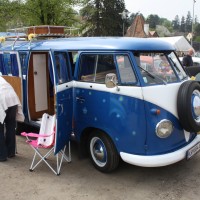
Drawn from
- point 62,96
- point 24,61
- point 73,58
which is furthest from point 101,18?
point 62,96

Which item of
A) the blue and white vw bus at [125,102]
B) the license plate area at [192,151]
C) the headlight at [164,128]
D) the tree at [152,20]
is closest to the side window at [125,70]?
the blue and white vw bus at [125,102]

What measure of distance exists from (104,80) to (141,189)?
169 cm

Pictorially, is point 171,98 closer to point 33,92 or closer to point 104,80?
point 104,80

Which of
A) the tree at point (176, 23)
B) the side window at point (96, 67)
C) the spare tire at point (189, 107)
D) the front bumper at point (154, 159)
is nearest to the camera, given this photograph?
the front bumper at point (154, 159)

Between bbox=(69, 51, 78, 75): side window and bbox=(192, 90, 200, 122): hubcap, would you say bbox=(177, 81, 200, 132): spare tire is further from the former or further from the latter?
bbox=(69, 51, 78, 75): side window

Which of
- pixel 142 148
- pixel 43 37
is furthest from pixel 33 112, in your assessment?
pixel 142 148

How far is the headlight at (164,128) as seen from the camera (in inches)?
169

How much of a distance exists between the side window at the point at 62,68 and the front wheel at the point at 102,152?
3.27 feet

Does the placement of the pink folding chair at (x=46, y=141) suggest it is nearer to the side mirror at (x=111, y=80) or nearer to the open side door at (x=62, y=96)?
the open side door at (x=62, y=96)

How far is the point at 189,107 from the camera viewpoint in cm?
438

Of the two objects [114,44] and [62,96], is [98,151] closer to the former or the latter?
[62,96]

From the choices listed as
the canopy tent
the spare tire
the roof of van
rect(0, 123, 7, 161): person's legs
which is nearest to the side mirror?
the roof of van

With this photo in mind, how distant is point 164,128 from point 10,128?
2.75 meters

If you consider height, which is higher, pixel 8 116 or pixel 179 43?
pixel 179 43
